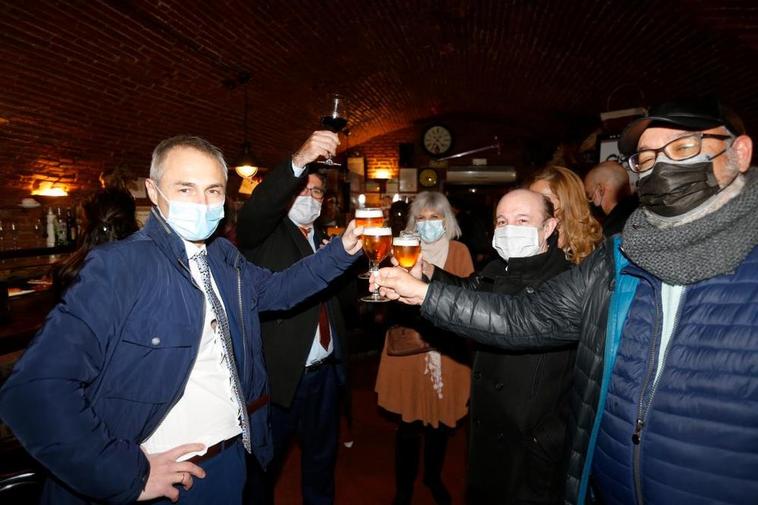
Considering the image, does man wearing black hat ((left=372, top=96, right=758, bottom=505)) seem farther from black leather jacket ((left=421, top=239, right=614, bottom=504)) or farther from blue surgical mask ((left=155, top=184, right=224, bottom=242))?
blue surgical mask ((left=155, top=184, right=224, bottom=242))

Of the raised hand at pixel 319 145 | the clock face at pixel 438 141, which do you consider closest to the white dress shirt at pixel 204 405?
the raised hand at pixel 319 145

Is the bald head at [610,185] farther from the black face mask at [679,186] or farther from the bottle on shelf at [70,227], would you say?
the bottle on shelf at [70,227]

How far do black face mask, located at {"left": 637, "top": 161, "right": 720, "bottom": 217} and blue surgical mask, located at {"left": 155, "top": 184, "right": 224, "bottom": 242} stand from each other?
4.85 feet

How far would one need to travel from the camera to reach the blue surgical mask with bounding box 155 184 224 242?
1.50 meters

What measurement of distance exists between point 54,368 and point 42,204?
5.81 m

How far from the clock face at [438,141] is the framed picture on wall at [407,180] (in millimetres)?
752

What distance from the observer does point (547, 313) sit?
5.25ft

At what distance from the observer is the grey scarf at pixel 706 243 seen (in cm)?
112

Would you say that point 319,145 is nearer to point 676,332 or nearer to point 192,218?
point 192,218

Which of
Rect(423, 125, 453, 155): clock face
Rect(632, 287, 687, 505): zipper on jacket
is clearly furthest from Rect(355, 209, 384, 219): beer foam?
Rect(423, 125, 453, 155): clock face

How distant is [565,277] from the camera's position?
5.23ft

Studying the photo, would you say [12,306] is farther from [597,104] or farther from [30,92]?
[597,104]

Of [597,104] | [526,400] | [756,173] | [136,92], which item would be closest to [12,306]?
[136,92]

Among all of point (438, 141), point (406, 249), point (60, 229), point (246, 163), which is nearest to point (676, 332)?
point (406, 249)
